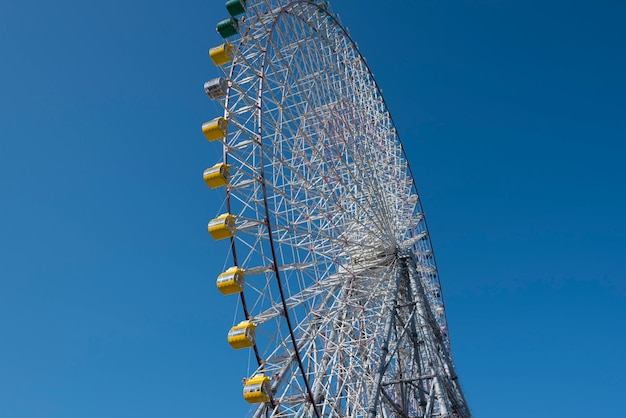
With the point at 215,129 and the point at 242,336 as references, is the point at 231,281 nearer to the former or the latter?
the point at 242,336

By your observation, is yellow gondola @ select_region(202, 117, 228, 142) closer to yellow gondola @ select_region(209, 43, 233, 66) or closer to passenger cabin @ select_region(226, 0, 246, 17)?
yellow gondola @ select_region(209, 43, 233, 66)

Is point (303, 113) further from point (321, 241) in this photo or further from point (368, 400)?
point (368, 400)

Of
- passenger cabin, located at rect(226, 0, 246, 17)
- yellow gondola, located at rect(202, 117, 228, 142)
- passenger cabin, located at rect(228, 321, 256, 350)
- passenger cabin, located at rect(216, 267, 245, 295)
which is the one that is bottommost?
passenger cabin, located at rect(228, 321, 256, 350)

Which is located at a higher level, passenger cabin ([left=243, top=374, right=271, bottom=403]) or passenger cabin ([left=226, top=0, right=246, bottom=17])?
passenger cabin ([left=226, top=0, right=246, bottom=17])

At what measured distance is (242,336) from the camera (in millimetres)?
14578

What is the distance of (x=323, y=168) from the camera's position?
2073 centimetres

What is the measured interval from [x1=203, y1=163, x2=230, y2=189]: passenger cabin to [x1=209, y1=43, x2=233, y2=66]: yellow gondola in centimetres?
381

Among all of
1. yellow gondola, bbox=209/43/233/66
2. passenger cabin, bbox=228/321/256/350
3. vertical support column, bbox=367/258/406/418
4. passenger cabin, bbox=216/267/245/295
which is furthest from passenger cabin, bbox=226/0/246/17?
vertical support column, bbox=367/258/406/418

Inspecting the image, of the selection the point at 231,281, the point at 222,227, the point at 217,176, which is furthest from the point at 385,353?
the point at 217,176

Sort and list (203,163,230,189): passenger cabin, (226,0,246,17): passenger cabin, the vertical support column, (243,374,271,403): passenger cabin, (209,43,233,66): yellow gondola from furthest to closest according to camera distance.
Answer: (226,0,246,17): passenger cabin
(209,43,233,66): yellow gondola
the vertical support column
(203,163,230,189): passenger cabin
(243,374,271,403): passenger cabin

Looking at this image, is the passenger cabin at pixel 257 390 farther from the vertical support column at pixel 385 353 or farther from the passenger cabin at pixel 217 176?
the passenger cabin at pixel 217 176

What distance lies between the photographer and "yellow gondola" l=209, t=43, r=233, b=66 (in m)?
17.2

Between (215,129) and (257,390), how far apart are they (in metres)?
7.31

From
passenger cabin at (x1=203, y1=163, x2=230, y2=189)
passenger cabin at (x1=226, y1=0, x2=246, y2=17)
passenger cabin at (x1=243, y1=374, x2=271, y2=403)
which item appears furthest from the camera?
passenger cabin at (x1=226, y1=0, x2=246, y2=17)
